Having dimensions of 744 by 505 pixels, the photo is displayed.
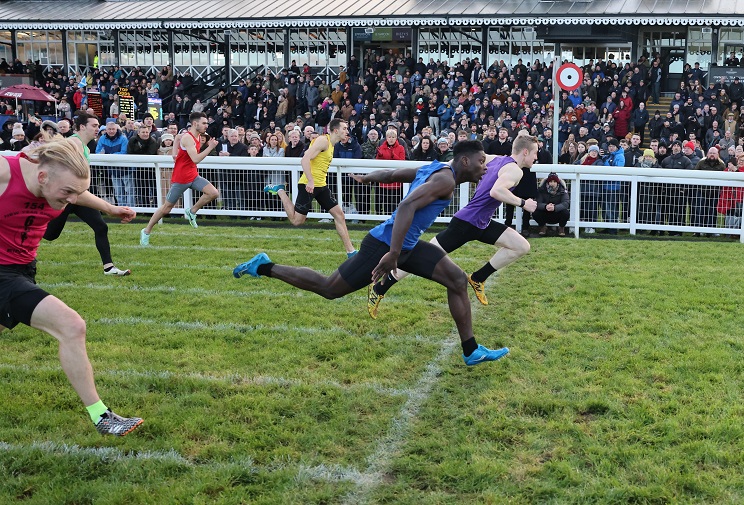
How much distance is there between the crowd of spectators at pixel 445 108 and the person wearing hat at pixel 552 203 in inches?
45.3

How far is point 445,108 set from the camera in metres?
25.7

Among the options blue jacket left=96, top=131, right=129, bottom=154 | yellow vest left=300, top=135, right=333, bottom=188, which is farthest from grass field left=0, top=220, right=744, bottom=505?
blue jacket left=96, top=131, right=129, bottom=154

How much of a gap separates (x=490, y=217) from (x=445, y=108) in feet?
59.7

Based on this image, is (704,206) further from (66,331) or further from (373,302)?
(66,331)

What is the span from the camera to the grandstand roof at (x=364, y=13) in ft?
94.2

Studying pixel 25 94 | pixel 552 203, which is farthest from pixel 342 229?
pixel 25 94

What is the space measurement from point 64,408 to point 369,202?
8.93 m

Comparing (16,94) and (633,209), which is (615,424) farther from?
(16,94)

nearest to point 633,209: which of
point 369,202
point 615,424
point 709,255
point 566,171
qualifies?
point 566,171

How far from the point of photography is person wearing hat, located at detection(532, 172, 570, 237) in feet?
Answer: 42.6

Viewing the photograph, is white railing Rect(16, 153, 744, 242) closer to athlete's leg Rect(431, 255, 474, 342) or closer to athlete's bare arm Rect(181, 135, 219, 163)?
athlete's bare arm Rect(181, 135, 219, 163)

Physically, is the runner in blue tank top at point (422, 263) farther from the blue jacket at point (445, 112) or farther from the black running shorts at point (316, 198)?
the blue jacket at point (445, 112)

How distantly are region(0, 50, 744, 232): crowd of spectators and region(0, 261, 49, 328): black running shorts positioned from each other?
9188 mm

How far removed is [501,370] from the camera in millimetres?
6152
